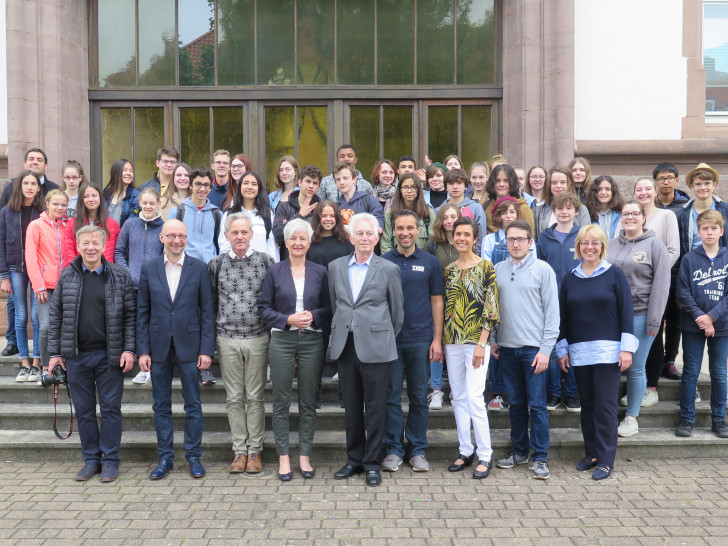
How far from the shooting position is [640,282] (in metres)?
5.93

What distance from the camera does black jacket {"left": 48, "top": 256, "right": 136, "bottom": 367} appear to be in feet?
17.5

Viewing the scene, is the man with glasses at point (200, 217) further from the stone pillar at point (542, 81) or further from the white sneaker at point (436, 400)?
the stone pillar at point (542, 81)

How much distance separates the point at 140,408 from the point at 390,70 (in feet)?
18.9

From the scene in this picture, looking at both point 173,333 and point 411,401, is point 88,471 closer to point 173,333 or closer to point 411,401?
point 173,333

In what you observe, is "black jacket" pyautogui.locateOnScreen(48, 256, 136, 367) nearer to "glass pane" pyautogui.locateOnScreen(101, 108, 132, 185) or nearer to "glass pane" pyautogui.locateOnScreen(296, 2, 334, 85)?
"glass pane" pyautogui.locateOnScreen(101, 108, 132, 185)

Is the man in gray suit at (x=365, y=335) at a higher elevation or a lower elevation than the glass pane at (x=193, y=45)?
lower

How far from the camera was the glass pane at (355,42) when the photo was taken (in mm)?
9555

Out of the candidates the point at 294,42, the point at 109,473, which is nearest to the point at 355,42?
the point at 294,42

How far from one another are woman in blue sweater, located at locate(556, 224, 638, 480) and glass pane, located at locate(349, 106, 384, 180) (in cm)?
465

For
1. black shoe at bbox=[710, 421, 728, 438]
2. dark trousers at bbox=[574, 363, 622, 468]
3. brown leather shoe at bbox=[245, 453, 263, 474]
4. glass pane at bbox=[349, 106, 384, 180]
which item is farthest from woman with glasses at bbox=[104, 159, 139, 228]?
black shoe at bbox=[710, 421, 728, 438]

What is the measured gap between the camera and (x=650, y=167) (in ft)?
29.6

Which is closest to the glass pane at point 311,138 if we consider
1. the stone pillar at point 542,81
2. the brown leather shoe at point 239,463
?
the stone pillar at point 542,81

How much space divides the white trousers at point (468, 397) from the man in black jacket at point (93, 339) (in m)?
2.57

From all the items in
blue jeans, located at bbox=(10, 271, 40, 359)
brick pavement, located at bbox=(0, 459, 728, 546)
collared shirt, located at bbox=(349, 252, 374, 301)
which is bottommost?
brick pavement, located at bbox=(0, 459, 728, 546)
